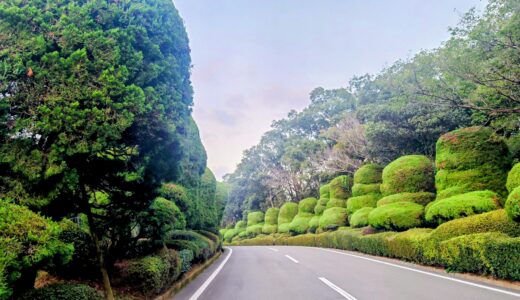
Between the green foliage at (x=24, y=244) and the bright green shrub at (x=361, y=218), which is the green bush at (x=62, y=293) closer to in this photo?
the green foliage at (x=24, y=244)

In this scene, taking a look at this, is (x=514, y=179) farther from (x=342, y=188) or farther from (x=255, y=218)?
(x=255, y=218)

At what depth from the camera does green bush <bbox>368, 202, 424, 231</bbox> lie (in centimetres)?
1400

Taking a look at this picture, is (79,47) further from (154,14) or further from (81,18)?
(154,14)

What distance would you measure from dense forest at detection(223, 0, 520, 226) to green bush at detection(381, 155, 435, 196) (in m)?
2.50

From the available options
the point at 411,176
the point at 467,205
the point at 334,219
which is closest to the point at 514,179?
the point at 467,205

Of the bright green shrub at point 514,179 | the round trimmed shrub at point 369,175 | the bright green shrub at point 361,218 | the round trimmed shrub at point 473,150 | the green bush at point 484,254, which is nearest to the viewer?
the green bush at point 484,254

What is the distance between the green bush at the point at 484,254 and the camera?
6973 mm

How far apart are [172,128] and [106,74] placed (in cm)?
127

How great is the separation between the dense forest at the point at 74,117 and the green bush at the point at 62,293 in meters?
0.02

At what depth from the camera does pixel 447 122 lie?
18375 millimetres

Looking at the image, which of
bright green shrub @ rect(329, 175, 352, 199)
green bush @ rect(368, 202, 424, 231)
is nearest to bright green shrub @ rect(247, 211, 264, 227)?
bright green shrub @ rect(329, 175, 352, 199)

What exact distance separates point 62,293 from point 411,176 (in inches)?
612

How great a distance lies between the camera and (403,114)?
19375 millimetres

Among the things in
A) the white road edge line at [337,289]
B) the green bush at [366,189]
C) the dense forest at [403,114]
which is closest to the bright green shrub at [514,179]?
the dense forest at [403,114]
